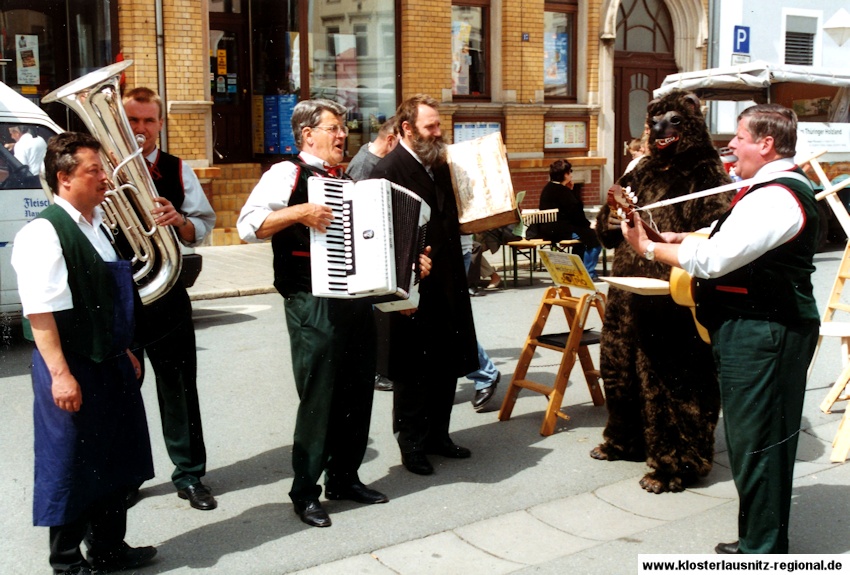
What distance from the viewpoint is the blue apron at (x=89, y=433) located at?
3930mm

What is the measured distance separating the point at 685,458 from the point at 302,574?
214 cm

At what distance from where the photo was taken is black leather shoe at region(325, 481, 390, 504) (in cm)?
512

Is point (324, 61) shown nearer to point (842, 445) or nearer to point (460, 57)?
point (460, 57)

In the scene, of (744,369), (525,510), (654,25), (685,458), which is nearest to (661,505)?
(685,458)

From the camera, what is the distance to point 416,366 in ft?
18.4

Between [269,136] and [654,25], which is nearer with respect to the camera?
[269,136]

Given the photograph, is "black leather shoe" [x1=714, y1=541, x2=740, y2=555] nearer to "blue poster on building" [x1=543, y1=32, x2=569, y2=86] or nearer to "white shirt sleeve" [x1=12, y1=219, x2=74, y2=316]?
Answer: "white shirt sleeve" [x1=12, y1=219, x2=74, y2=316]

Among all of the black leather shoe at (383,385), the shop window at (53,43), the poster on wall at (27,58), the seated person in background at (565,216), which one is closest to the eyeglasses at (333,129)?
the black leather shoe at (383,385)

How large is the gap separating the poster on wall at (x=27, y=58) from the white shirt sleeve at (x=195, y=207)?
10.2 meters

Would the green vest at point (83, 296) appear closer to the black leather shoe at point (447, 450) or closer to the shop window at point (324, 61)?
the black leather shoe at point (447, 450)

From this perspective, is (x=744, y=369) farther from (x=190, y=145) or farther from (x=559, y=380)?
(x=190, y=145)

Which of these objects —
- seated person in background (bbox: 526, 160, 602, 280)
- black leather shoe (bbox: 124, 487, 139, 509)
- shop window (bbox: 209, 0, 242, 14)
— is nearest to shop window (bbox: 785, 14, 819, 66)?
seated person in background (bbox: 526, 160, 602, 280)

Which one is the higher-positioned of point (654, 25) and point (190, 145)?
point (654, 25)

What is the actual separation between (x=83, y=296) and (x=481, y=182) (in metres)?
2.48
